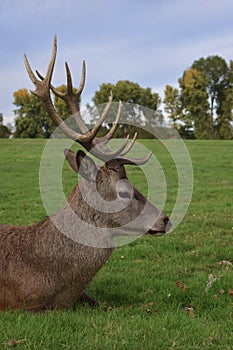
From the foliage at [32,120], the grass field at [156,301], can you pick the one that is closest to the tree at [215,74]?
the foliage at [32,120]

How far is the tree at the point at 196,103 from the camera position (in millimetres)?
57406

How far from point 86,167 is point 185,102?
57538 mm

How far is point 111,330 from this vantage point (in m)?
3.82

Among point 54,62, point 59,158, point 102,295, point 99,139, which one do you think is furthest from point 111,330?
point 59,158

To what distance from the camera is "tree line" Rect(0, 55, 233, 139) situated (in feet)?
176

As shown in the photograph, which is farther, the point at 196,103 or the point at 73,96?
the point at 196,103

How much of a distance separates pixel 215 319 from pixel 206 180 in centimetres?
1261

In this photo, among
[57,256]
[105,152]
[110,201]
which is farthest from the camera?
[105,152]

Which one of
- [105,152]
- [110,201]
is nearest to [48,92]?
[105,152]

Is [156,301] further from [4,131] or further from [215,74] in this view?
[215,74]

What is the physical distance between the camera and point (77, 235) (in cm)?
451

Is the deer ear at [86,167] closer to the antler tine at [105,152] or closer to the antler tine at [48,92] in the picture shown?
the antler tine at [105,152]

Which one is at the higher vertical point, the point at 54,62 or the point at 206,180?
the point at 54,62

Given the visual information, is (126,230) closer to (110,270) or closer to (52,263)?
(52,263)
